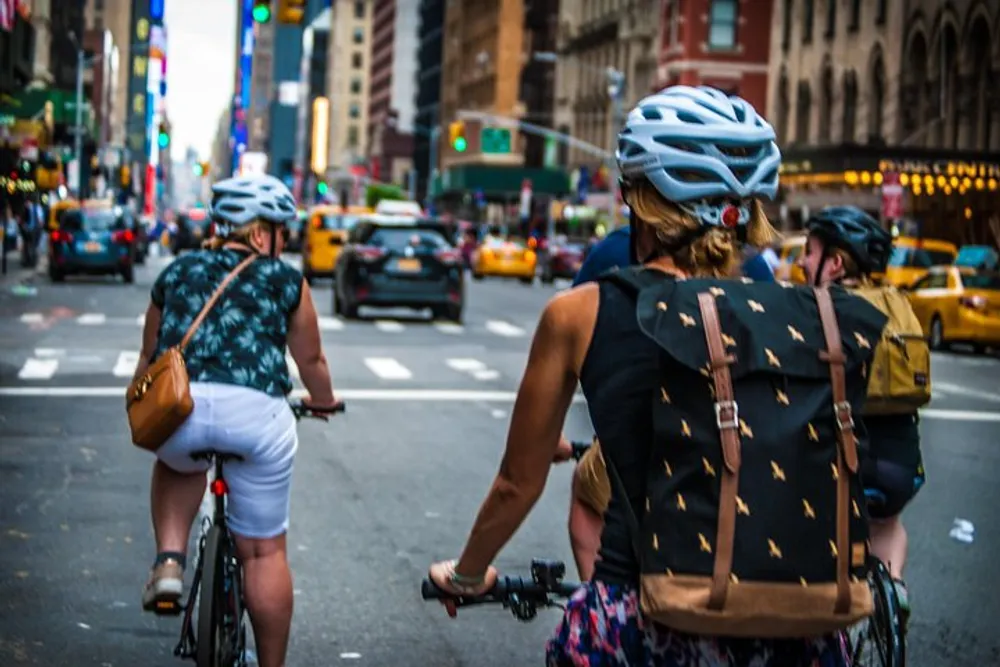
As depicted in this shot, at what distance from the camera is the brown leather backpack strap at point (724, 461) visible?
3.41 metres

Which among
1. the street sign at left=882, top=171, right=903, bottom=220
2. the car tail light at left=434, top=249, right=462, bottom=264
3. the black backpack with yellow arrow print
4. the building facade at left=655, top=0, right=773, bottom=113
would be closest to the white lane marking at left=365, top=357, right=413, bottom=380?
the car tail light at left=434, top=249, right=462, bottom=264

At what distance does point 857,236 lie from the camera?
266 inches

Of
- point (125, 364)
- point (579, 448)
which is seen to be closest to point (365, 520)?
point (579, 448)

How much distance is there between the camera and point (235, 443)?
626cm

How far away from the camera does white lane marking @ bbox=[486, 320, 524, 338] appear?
30688 mm

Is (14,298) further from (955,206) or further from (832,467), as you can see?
(832,467)

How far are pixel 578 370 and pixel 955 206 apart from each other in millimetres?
51021

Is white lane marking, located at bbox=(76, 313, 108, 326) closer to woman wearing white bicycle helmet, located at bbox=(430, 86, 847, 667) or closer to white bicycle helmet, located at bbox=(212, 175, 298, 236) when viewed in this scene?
white bicycle helmet, located at bbox=(212, 175, 298, 236)

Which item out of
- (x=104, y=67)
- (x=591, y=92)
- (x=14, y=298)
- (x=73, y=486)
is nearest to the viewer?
(x=73, y=486)

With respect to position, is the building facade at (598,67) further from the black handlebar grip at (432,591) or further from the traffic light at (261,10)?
the black handlebar grip at (432,591)

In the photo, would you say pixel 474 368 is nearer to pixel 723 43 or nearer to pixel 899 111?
pixel 899 111

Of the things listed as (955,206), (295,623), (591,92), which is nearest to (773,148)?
(295,623)

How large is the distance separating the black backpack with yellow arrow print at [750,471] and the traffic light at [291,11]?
2446 centimetres

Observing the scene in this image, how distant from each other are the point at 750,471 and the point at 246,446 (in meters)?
3.07
